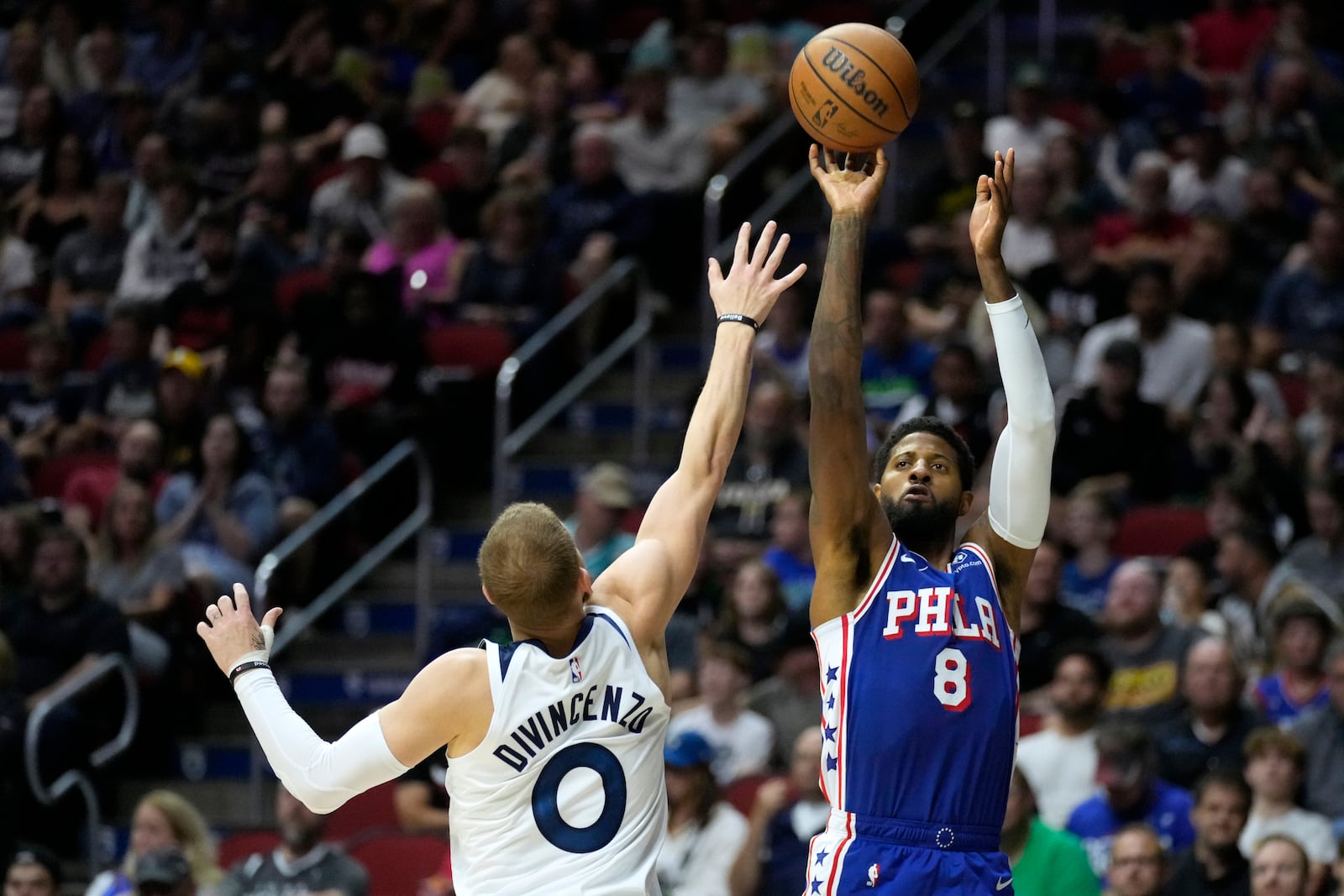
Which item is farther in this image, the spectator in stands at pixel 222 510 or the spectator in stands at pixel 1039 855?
the spectator in stands at pixel 222 510

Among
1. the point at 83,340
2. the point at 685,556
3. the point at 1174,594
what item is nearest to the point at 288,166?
the point at 83,340

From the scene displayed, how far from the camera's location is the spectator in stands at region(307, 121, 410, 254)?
48.1 feet

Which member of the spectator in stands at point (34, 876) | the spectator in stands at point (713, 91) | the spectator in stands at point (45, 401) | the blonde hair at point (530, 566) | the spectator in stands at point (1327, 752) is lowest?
the spectator in stands at point (34, 876)

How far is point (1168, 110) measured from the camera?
14.2 metres

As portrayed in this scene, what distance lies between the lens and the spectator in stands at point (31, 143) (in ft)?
54.0

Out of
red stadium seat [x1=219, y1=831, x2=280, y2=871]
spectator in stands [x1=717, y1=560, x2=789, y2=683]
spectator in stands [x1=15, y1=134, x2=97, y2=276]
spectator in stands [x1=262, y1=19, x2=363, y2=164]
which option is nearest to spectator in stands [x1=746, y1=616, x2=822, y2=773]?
spectator in stands [x1=717, y1=560, x2=789, y2=683]

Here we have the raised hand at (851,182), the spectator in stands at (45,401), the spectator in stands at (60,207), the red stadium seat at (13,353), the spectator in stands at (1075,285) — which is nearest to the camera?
the raised hand at (851,182)

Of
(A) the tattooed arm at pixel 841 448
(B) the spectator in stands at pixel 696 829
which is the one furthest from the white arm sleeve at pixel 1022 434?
(B) the spectator in stands at pixel 696 829

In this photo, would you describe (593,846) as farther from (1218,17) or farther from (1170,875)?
(1218,17)

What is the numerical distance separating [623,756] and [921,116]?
11.3 m

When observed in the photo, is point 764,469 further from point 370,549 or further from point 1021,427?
point 1021,427

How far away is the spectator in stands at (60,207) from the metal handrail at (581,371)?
4411 mm

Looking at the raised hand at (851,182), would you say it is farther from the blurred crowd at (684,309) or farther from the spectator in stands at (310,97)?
the spectator in stands at (310,97)

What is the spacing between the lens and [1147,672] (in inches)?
387
